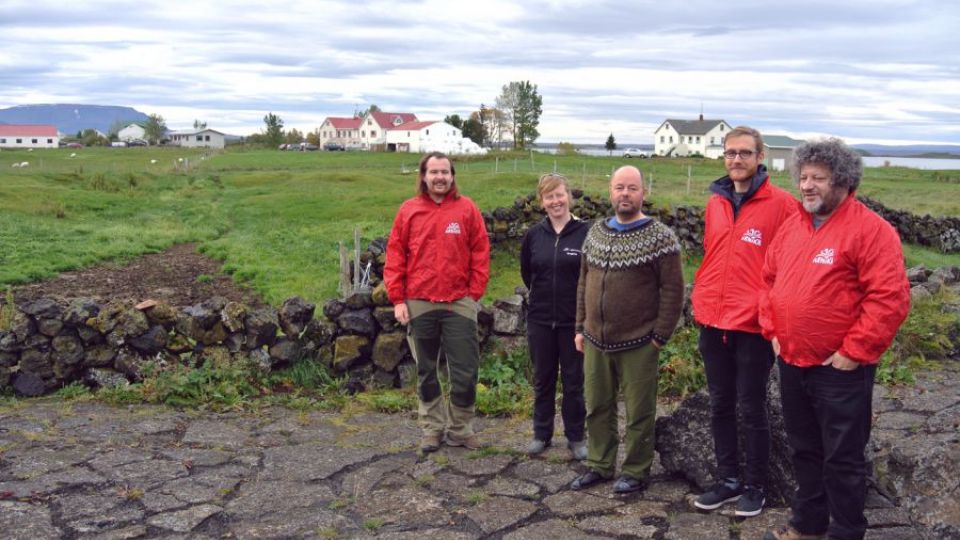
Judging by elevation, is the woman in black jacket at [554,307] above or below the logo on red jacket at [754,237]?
below

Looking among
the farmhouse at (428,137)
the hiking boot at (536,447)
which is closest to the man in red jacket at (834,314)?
the hiking boot at (536,447)

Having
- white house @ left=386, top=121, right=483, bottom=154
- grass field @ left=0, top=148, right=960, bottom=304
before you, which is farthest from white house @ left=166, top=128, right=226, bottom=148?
grass field @ left=0, top=148, right=960, bottom=304

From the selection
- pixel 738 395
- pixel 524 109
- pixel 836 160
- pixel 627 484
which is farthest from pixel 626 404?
pixel 524 109

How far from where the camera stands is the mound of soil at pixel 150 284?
47.3ft

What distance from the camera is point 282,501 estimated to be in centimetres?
580

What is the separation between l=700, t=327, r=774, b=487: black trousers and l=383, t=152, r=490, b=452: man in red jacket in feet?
6.46

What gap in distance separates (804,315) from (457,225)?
2.91 metres

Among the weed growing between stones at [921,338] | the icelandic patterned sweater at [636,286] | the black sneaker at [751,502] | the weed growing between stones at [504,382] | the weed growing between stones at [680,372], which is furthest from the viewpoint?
the weed growing between stones at [921,338]

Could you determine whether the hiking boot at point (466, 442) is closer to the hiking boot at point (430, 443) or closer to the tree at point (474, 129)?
the hiking boot at point (430, 443)

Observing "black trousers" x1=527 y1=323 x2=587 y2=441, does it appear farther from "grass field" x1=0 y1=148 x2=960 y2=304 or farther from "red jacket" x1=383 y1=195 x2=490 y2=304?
"grass field" x1=0 y1=148 x2=960 y2=304

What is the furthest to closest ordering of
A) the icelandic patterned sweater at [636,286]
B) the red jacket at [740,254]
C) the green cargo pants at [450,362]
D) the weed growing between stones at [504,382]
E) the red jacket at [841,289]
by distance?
the weed growing between stones at [504,382] < the green cargo pants at [450,362] < the icelandic patterned sweater at [636,286] < the red jacket at [740,254] < the red jacket at [841,289]

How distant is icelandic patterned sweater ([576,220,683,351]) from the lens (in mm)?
5641

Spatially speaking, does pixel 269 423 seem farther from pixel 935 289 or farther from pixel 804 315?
pixel 935 289

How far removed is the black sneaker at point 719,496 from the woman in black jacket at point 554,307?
1.17m
